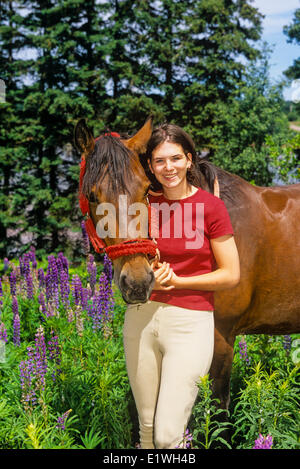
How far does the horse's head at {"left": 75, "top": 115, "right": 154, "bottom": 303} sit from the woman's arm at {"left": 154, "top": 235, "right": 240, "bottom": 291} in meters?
0.10

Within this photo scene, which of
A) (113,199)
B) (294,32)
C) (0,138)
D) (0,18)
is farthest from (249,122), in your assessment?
(113,199)

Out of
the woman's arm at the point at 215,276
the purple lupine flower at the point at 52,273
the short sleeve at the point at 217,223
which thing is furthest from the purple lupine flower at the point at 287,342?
the purple lupine flower at the point at 52,273

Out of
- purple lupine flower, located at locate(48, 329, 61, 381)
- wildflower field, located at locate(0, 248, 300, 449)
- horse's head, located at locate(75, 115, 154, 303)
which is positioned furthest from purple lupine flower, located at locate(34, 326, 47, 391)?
horse's head, located at locate(75, 115, 154, 303)

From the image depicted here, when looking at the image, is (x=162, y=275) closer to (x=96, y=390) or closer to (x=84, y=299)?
(x=96, y=390)

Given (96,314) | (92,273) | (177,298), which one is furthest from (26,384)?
(92,273)

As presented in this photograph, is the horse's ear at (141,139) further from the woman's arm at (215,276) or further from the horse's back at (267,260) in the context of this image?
the horse's back at (267,260)

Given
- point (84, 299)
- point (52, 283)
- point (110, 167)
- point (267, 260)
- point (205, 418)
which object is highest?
point (110, 167)

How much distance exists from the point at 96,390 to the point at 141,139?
6.54ft

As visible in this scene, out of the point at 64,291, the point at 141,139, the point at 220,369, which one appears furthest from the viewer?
the point at 64,291

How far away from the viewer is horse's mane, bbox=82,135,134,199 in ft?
6.86

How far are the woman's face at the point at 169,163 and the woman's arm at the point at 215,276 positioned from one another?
369 millimetres

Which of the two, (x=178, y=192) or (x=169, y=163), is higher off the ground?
(x=169, y=163)

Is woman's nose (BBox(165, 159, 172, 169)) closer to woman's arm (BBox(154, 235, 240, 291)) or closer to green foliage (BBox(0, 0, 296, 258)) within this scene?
woman's arm (BBox(154, 235, 240, 291))

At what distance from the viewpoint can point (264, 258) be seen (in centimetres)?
319
